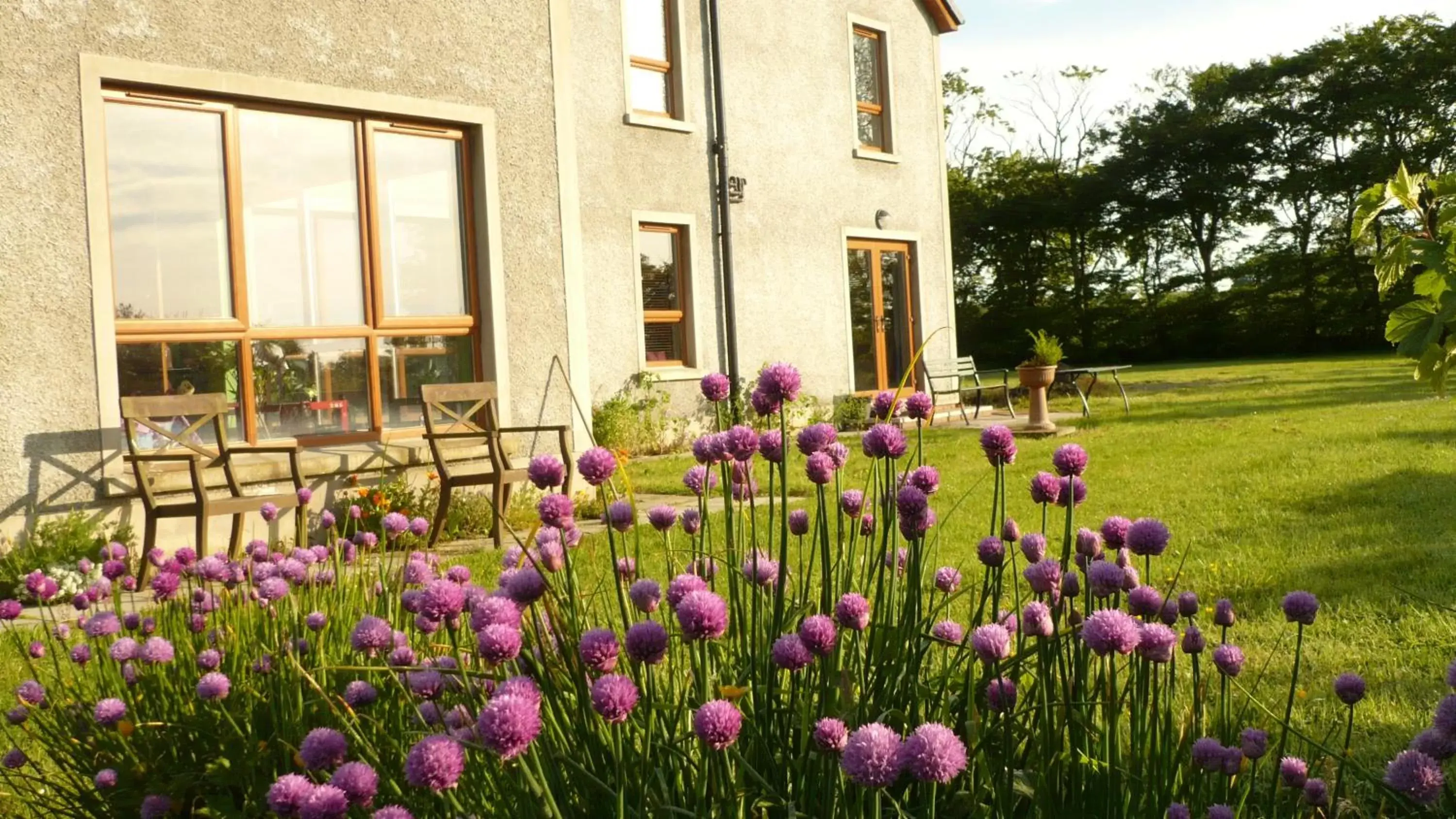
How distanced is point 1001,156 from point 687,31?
1031 inches

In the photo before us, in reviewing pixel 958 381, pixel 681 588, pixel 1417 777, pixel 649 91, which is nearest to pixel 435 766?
pixel 681 588

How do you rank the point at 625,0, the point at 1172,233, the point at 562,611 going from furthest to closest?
the point at 1172,233 < the point at 625,0 < the point at 562,611

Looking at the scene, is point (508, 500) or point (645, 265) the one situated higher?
point (645, 265)

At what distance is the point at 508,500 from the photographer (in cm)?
756

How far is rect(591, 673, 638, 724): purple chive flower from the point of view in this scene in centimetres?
130

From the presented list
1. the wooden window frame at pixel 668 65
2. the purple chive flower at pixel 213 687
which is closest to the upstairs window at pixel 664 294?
the wooden window frame at pixel 668 65

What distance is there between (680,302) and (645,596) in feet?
36.2

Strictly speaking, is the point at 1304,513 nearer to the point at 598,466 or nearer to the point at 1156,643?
the point at 1156,643

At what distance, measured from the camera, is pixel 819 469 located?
1.97 meters

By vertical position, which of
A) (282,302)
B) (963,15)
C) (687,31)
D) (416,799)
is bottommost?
(416,799)

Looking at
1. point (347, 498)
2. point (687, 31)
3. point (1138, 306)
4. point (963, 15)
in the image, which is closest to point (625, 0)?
point (687, 31)

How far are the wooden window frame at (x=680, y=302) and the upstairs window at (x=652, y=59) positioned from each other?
3.74 feet

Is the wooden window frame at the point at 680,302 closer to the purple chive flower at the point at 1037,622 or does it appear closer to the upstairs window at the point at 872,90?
the upstairs window at the point at 872,90

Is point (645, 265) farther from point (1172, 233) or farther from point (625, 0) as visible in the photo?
point (1172, 233)
